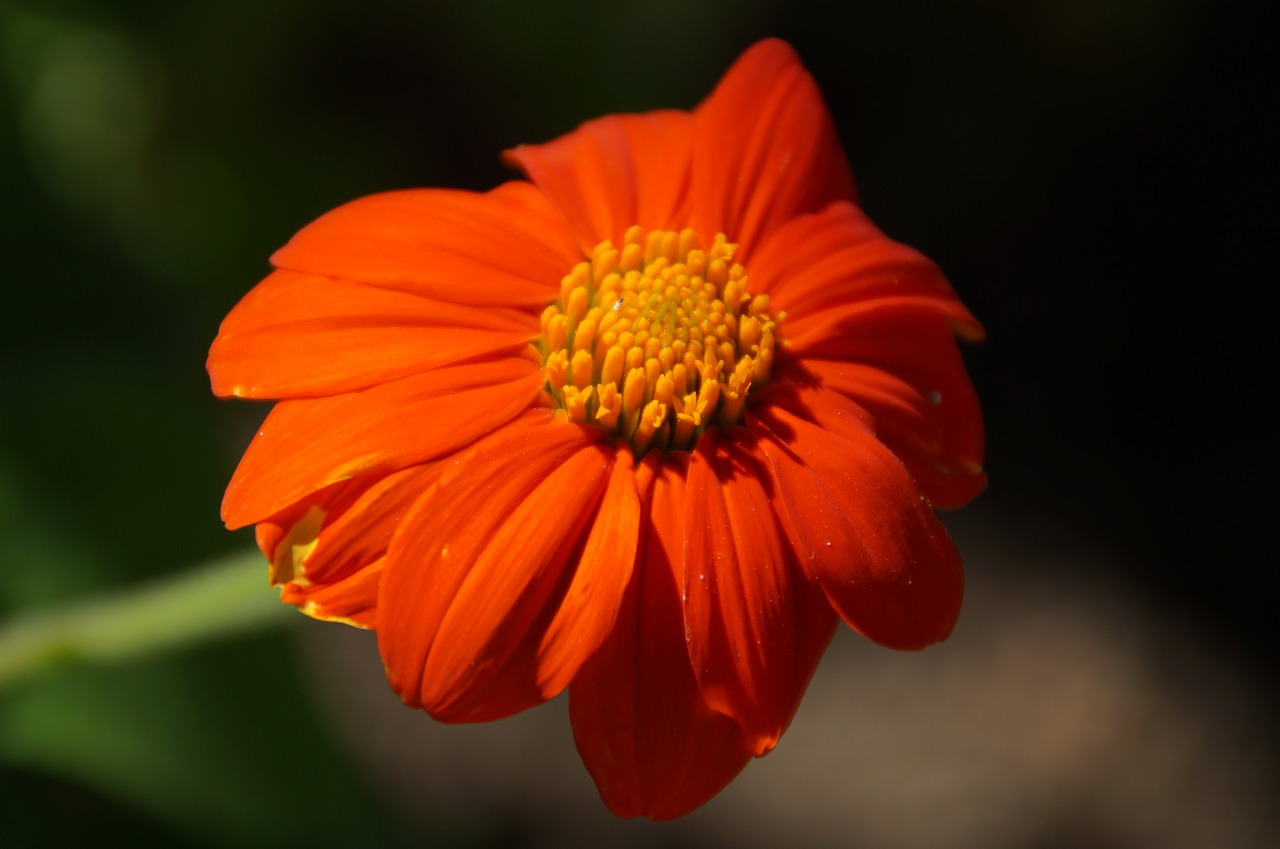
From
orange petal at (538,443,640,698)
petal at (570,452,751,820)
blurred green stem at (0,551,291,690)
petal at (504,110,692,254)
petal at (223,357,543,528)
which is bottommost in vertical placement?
blurred green stem at (0,551,291,690)

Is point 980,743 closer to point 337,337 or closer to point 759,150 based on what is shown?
point 759,150

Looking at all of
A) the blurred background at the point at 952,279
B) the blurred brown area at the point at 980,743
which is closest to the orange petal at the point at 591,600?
the blurred background at the point at 952,279

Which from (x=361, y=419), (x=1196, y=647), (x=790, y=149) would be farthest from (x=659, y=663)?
(x=1196, y=647)

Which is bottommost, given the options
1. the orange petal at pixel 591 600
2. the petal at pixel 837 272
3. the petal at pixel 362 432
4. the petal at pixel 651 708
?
the petal at pixel 651 708

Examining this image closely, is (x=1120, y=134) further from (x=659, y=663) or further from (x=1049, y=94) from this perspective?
(x=659, y=663)

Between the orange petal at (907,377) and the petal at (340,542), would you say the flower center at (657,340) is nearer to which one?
the orange petal at (907,377)

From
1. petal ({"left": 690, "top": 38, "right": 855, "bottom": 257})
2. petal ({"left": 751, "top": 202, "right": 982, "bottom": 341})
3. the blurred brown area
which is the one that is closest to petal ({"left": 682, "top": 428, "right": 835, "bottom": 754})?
petal ({"left": 751, "top": 202, "right": 982, "bottom": 341})

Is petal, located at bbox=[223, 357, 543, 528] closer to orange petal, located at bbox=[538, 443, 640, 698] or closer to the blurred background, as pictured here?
orange petal, located at bbox=[538, 443, 640, 698]
